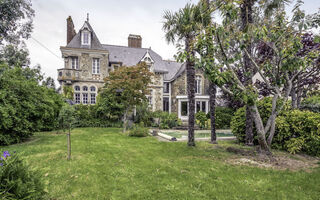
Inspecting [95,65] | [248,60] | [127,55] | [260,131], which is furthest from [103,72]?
[260,131]

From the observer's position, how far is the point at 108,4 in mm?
11461

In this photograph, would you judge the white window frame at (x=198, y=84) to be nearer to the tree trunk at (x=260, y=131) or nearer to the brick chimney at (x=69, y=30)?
the tree trunk at (x=260, y=131)

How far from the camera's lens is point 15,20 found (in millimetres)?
15273

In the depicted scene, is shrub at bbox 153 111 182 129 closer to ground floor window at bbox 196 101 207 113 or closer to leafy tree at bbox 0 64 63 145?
ground floor window at bbox 196 101 207 113

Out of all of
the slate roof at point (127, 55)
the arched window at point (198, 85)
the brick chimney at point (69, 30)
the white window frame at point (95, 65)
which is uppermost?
the brick chimney at point (69, 30)

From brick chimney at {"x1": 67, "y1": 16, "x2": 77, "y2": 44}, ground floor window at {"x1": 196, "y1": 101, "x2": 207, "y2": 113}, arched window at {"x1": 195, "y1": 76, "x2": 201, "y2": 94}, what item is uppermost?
brick chimney at {"x1": 67, "y1": 16, "x2": 77, "y2": 44}

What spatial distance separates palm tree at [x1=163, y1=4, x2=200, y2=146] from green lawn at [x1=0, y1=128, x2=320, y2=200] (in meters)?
2.34

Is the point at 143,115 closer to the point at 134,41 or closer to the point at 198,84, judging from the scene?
the point at 198,84

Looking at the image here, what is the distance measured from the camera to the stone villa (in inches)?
A: 704

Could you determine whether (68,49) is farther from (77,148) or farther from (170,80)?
(77,148)

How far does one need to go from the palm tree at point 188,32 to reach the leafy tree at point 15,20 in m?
15.1

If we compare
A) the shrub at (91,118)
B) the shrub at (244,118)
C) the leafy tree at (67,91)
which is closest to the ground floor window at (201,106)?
the shrub at (91,118)

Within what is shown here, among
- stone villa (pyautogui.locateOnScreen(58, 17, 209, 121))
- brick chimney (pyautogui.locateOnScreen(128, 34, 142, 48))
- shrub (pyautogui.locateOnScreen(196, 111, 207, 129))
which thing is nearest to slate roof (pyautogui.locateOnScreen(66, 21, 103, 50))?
stone villa (pyautogui.locateOnScreen(58, 17, 209, 121))

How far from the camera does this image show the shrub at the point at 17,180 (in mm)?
2254
